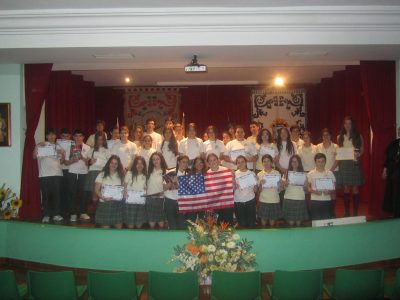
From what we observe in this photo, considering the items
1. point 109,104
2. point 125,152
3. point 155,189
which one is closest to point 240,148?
point 155,189

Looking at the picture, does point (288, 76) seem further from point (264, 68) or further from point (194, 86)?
point (194, 86)

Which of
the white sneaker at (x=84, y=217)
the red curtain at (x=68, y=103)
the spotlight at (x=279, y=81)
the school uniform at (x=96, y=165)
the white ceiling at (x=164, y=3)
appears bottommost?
the white sneaker at (x=84, y=217)

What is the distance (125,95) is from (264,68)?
461cm

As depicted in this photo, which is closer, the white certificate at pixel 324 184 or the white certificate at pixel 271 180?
the white certificate at pixel 324 184

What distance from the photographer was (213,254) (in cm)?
454

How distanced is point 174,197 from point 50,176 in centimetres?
246

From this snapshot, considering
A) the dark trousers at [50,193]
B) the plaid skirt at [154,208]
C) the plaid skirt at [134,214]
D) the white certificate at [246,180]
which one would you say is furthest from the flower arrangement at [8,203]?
the white certificate at [246,180]

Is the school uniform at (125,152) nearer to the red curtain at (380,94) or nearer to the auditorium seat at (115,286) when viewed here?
the auditorium seat at (115,286)

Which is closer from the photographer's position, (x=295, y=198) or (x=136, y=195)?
(x=136, y=195)

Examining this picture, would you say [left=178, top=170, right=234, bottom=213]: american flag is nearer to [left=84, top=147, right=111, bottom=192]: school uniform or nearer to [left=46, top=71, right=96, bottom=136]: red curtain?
[left=84, top=147, right=111, bottom=192]: school uniform

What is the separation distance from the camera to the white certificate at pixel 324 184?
645 cm

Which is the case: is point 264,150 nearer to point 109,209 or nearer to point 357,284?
point 109,209

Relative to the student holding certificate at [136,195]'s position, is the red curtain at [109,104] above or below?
above

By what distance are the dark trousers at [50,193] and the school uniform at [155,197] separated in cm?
193
